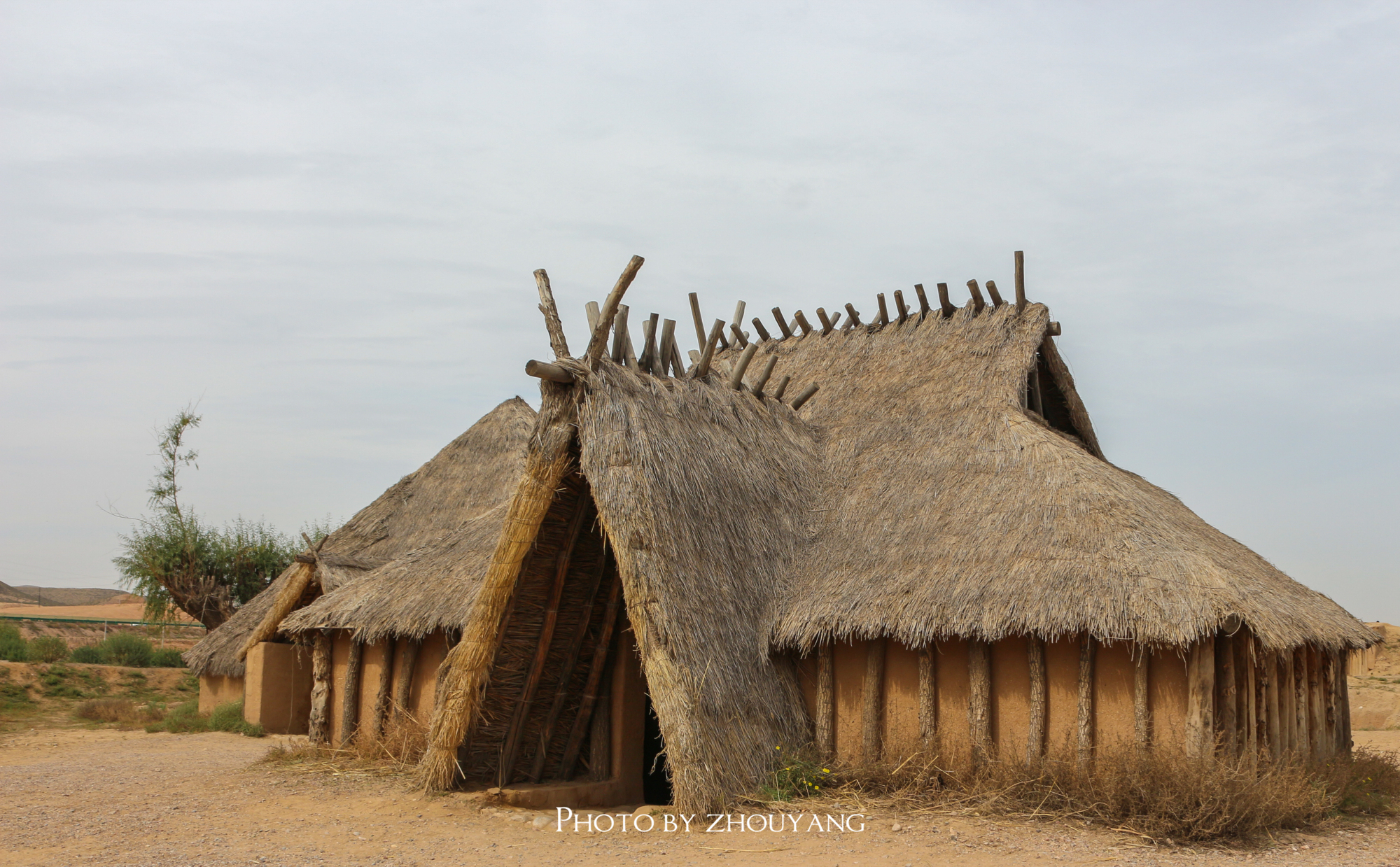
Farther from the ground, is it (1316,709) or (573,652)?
(573,652)

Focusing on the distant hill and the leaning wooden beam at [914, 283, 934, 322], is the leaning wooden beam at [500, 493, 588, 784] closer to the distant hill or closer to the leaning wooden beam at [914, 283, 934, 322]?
the leaning wooden beam at [914, 283, 934, 322]

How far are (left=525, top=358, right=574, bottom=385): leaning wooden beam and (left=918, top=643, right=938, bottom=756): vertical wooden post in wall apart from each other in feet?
12.2

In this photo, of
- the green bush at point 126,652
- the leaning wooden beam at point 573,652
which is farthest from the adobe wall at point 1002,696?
the green bush at point 126,652

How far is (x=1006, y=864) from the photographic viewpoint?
666cm

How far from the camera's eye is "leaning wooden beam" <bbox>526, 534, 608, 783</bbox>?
977cm

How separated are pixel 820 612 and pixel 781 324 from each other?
7.03 metres

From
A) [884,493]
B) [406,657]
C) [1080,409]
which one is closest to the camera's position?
[884,493]

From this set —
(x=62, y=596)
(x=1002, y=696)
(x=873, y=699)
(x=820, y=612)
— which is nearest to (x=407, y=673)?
(x=820, y=612)

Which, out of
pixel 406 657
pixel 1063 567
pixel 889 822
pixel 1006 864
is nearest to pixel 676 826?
pixel 889 822

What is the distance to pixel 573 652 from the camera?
9891 millimetres

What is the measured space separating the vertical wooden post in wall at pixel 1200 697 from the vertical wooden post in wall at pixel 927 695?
194 cm

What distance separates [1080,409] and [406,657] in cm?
885

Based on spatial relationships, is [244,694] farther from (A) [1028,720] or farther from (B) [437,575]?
(A) [1028,720]

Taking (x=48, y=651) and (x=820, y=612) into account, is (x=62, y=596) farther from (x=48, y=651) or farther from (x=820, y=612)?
(x=820, y=612)
